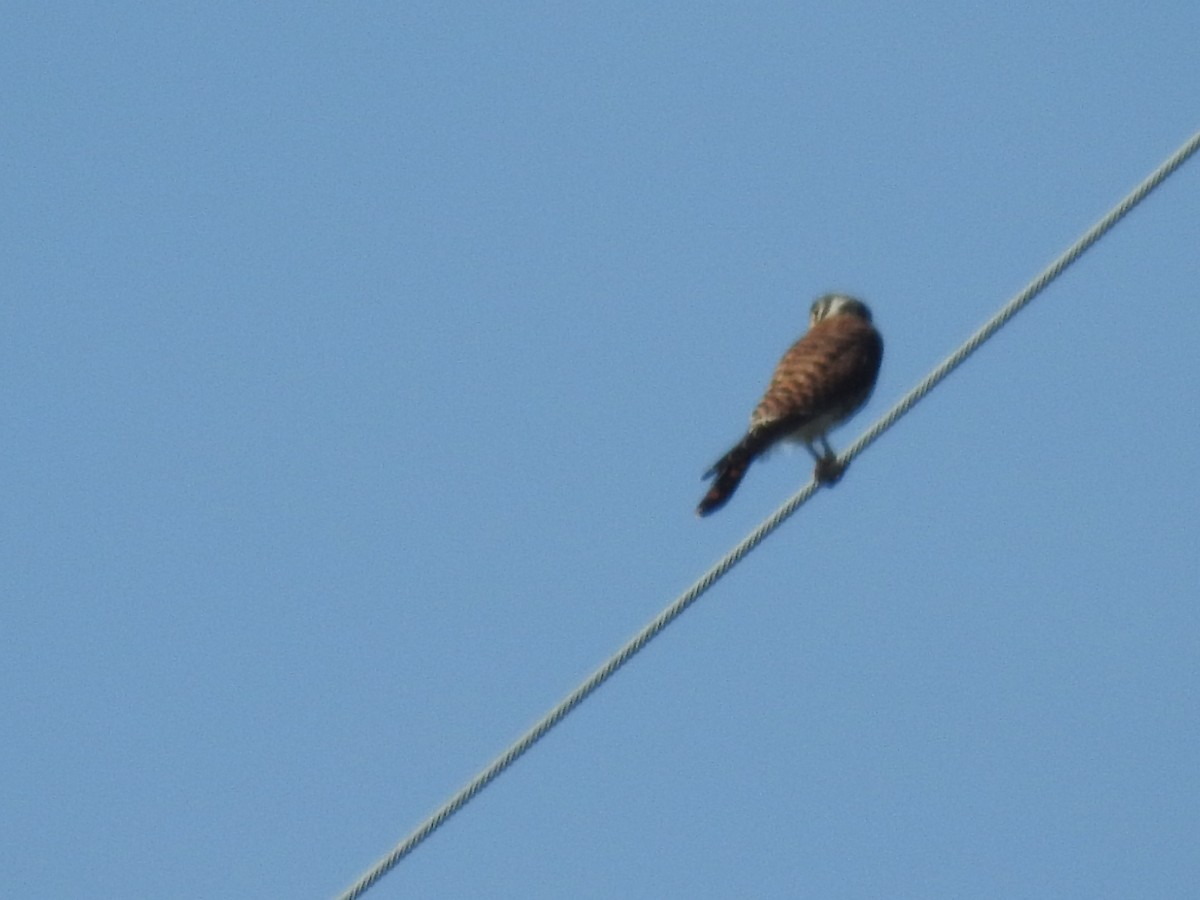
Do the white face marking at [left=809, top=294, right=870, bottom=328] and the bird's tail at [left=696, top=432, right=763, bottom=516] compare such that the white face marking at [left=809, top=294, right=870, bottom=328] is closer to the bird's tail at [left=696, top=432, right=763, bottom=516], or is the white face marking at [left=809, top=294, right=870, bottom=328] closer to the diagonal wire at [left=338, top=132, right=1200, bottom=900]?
the bird's tail at [left=696, top=432, right=763, bottom=516]

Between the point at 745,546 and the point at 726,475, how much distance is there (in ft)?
8.45

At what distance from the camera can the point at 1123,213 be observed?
7453mm

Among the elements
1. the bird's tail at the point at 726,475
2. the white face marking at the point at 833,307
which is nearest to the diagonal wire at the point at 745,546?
the bird's tail at the point at 726,475

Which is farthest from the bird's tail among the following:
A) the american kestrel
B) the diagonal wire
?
the diagonal wire

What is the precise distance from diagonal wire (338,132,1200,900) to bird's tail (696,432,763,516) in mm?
1971

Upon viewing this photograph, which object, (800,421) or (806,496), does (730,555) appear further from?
(800,421)

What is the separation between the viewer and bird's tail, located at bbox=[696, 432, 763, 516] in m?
10.2

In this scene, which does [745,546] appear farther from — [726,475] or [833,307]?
[833,307]

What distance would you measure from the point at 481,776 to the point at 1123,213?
261 centimetres

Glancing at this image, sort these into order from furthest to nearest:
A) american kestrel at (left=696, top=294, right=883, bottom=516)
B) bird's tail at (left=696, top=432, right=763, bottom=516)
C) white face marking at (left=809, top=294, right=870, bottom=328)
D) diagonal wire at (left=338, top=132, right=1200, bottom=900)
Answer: white face marking at (left=809, top=294, right=870, bottom=328) < american kestrel at (left=696, top=294, right=883, bottom=516) < bird's tail at (left=696, top=432, right=763, bottom=516) < diagonal wire at (left=338, top=132, right=1200, bottom=900)

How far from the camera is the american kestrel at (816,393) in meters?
10.4

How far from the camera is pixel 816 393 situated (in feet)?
36.3

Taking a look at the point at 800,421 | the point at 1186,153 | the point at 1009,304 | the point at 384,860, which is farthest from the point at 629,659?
the point at 800,421

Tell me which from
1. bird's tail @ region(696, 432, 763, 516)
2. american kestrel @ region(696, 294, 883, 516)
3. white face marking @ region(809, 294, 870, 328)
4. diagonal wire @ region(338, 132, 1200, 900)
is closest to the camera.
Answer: diagonal wire @ region(338, 132, 1200, 900)
